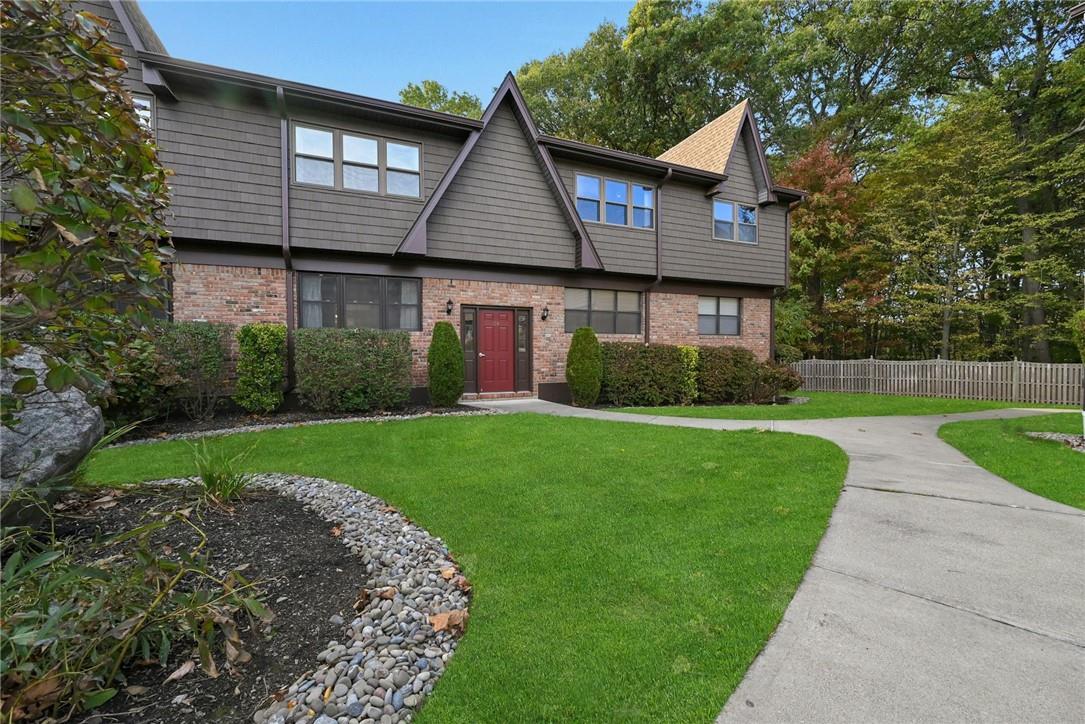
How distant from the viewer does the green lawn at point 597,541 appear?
192 cm

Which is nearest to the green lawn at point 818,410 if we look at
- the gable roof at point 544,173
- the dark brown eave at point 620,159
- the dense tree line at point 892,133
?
the gable roof at point 544,173

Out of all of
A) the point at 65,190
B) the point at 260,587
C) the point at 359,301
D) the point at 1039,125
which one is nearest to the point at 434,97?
the point at 359,301

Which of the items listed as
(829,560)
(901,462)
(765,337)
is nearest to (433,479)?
(829,560)

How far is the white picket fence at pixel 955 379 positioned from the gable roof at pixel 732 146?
23.0 feet

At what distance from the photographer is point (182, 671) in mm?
1996

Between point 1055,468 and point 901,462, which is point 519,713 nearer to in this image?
point 901,462

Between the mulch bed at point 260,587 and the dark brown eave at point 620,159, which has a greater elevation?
the dark brown eave at point 620,159

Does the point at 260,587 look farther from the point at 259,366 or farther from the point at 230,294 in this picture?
the point at 230,294

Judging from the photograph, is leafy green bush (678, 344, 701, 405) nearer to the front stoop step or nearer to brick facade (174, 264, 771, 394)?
brick facade (174, 264, 771, 394)

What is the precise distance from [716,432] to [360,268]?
7702mm

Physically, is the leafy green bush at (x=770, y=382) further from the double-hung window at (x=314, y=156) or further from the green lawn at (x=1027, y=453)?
the double-hung window at (x=314, y=156)

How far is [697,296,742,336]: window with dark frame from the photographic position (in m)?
14.2

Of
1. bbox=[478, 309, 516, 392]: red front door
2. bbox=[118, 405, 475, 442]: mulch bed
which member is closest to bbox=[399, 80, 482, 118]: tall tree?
bbox=[478, 309, 516, 392]: red front door

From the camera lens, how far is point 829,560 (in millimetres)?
2977
